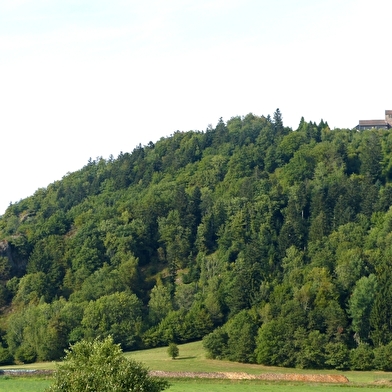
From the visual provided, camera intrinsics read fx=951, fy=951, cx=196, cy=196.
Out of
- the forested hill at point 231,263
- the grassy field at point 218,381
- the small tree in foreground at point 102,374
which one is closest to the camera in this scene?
the small tree in foreground at point 102,374

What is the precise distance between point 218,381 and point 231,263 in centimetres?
6676

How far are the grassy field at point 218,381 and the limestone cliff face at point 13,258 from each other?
52950 millimetres

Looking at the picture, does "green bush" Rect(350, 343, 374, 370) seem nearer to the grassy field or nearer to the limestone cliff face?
the grassy field

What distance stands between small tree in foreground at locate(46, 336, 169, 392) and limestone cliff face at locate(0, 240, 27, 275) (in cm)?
11446

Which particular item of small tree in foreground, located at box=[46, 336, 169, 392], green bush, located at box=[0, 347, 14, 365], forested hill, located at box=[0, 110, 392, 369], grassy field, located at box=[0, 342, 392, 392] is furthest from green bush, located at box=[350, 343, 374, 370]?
small tree in foreground, located at box=[46, 336, 169, 392]

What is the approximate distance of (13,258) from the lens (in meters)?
170

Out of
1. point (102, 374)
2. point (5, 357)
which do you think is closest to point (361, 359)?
point (5, 357)

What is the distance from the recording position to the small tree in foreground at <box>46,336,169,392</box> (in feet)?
174

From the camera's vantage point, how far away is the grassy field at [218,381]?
79000 mm

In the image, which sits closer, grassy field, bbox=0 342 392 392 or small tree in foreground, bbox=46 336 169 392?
small tree in foreground, bbox=46 336 169 392

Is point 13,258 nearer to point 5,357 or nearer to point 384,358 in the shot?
point 5,357

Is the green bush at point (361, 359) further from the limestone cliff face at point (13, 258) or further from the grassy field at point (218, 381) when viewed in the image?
the limestone cliff face at point (13, 258)

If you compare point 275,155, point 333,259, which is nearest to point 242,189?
point 275,155

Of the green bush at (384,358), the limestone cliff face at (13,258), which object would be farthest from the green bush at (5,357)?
the green bush at (384,358)
